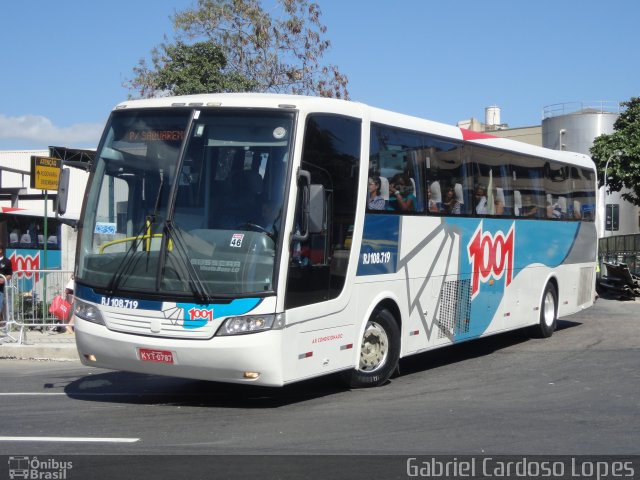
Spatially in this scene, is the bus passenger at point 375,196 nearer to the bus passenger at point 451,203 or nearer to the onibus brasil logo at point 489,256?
the bus passenger at point 451,203

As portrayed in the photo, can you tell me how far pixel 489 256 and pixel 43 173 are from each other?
26.4ft

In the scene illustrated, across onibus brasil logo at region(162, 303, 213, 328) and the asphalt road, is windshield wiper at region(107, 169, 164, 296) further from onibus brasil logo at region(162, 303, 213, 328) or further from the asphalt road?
the asphalt road

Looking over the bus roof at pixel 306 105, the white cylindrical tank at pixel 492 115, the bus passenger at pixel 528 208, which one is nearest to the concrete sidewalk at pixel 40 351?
the bus roof at pixel 306 105

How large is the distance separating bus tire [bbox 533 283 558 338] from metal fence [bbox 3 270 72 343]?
874cm

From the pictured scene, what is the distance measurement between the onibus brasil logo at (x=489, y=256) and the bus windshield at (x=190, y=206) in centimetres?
510

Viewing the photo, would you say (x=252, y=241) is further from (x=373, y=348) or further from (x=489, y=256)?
(x=489, y=256)

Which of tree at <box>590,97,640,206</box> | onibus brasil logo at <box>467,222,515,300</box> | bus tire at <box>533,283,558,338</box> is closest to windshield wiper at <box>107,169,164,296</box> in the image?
onibus brasil logo at <box>467,222,515,300</box>

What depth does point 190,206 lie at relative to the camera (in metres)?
8.93

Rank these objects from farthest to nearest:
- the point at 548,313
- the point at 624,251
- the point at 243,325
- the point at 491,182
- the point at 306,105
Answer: the point at 624,251
the point at 548,313
the point at 491,182
the point at 306,105
the point at 243,325

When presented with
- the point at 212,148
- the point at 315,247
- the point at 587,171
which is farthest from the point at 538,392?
the point at 587,171

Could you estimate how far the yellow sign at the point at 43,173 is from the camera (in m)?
15.7

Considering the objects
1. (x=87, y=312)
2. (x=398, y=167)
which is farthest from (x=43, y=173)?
(x=398, y=167)

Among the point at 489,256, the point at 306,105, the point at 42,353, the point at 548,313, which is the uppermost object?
the point at 306,105

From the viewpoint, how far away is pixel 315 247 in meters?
9.44
